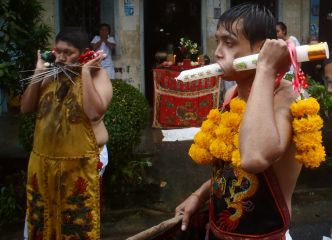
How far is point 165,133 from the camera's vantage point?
7.73m

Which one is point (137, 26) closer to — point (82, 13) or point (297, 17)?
point (82, 13)

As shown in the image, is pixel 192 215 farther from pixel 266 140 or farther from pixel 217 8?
pixel 217 8

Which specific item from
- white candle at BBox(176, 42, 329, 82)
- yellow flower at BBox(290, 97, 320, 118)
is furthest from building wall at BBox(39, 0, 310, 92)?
yellow flower at BBox(290, 97, 320, 118)

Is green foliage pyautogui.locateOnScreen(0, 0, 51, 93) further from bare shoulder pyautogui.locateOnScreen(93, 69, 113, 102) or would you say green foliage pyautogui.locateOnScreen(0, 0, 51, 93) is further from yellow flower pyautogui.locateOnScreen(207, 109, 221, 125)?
yellow flower pyautogui.locateOnScreen(207, 109, 221, 125)

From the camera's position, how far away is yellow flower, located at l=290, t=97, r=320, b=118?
1886 millimetres

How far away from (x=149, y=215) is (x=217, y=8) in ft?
18.6

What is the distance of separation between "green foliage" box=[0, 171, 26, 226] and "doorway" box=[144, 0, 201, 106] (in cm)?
550

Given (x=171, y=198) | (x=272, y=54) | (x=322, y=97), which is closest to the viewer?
(x=272, y=54)

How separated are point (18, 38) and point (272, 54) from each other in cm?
346

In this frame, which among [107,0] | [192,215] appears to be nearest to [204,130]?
[192,215]

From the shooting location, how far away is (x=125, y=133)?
5250 millimetres

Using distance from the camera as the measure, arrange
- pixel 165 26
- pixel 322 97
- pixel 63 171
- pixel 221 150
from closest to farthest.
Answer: pixel 221 150 → pixel 63 171 → pixel 322 97 → pixel 165 26

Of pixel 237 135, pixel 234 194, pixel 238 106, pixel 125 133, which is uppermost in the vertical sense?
pixel 238 106

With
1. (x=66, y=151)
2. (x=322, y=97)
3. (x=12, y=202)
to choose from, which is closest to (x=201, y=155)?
(x=66, y=151)
